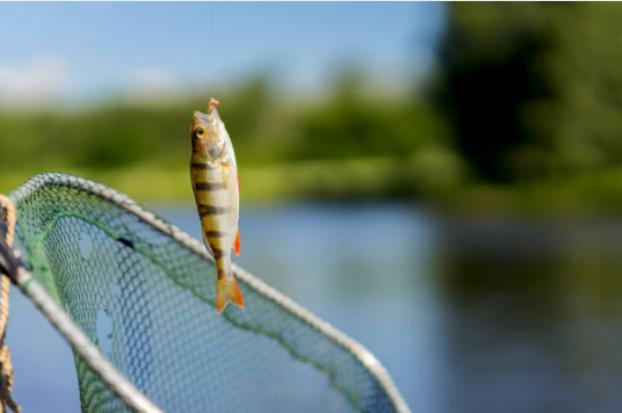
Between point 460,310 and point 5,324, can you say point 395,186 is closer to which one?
point 460,310

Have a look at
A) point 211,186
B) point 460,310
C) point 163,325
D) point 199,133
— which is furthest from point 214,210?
point 460,310

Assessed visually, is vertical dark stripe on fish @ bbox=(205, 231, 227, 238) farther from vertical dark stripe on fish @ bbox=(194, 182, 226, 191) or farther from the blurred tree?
the blurred tree

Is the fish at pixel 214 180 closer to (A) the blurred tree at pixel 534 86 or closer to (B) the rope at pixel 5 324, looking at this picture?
(B) the rope at pixel 5 324

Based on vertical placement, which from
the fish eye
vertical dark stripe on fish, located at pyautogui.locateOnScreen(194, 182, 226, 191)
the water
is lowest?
the water

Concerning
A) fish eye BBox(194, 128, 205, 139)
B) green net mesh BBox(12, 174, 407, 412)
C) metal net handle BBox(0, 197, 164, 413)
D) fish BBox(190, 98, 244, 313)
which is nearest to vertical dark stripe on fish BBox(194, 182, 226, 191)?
fish BBox(190, 98, 244, 313)

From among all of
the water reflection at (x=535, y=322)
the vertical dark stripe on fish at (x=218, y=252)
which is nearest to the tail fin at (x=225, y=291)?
the vertical dark stripe on fish at (x=218, y=252)

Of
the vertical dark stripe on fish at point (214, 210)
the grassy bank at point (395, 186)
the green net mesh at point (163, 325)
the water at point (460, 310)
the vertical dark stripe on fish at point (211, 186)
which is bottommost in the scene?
the grassy bank at point (395, 186)
